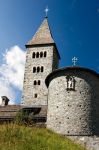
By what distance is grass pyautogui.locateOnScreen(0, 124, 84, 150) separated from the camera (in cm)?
1374

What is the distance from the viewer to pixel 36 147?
46.8ft

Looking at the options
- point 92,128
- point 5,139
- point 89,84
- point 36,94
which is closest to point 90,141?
point 92,128

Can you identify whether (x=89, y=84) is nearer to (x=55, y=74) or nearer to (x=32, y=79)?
(x=55, y=74)

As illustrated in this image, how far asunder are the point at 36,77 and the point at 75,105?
19154 millimetres

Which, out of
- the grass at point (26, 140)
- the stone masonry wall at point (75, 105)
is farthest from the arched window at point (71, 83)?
the grass at point (26, 140)

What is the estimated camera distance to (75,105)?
102 ft

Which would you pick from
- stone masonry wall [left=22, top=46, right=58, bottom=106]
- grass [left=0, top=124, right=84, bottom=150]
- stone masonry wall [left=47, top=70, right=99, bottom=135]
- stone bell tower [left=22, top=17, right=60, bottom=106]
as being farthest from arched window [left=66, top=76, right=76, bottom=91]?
grass [left=0, top=124, right=84, bottom=150]

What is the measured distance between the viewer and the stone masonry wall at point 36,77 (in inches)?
1847

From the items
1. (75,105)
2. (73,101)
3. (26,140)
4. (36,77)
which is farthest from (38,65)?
(26,140)

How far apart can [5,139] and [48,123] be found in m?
17.8

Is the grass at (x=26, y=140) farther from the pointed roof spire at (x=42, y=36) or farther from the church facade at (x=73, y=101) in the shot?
the pointed roof spire at (x=42, y=36)

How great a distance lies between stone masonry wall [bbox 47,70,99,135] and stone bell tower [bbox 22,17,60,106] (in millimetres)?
13618

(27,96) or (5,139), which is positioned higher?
(27,96)

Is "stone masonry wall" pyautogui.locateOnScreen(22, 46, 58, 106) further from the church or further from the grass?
the grass
